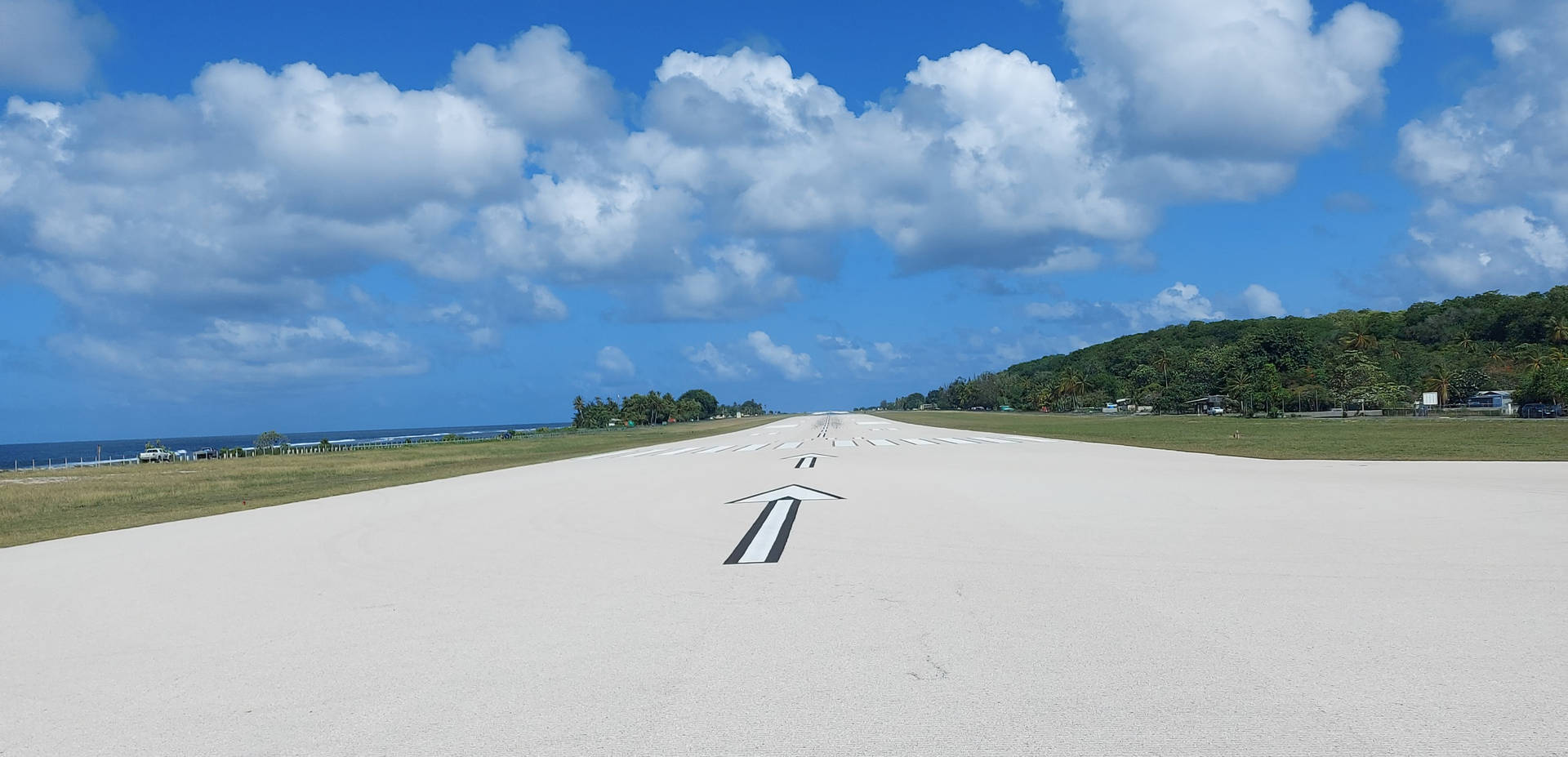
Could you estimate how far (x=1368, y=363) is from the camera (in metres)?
91.7

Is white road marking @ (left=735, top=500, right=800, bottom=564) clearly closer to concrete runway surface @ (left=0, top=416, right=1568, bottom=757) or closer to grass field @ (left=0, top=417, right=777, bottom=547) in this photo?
concrete runway surface @ (left=0, top=416, right=1568, bottom=757)

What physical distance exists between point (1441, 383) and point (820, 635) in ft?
368

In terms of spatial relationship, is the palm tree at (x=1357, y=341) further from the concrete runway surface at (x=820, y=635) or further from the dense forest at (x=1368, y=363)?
A: the concrete runway surface at (x=820, y=635)

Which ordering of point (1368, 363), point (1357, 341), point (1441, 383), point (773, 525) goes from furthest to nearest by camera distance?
point (1357, 341)
point (1441, 383)
point (1368, 363)
point (773, 525)

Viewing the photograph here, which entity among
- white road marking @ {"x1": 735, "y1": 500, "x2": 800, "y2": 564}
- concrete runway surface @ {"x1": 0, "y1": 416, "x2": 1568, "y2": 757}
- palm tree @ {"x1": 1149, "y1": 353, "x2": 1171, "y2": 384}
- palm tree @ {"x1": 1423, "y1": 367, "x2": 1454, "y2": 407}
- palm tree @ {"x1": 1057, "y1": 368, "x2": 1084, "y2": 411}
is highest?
palm tree @ {"x1": 1149, "y1": 353, "x2": 1171, "y2": 384}

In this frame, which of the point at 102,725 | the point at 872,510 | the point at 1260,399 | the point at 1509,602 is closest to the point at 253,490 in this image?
the point at 872,510

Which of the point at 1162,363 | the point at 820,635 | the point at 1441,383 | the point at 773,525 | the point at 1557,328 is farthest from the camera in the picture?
the point at 1162,363

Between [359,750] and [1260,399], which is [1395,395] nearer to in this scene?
[1260,399]

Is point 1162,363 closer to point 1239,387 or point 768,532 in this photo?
point 1239,387

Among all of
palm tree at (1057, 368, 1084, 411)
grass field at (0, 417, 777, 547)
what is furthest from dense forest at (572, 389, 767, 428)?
grass field at (0, 417, 777, 547)

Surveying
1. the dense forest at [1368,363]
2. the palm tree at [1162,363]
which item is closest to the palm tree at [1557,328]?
the dense forest at [1368,363]

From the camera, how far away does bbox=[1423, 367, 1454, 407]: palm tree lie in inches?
3713

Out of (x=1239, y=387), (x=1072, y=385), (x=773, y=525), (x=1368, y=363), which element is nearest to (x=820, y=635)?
(x=773, y=525)

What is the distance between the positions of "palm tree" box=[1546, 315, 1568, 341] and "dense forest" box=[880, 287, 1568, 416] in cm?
10
